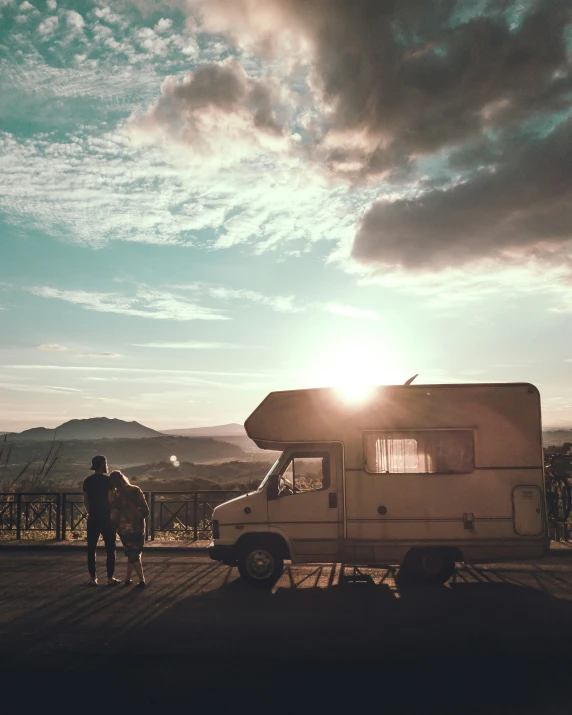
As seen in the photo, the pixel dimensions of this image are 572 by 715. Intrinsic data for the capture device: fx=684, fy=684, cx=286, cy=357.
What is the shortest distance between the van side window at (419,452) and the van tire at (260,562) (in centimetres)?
199

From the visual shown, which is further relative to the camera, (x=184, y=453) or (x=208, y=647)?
(x=184, y=453)

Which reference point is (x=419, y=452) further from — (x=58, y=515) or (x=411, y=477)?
(x=58, y=515)

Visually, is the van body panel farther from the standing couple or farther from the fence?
the fence

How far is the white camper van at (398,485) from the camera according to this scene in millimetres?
10484

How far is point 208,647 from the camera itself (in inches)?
280

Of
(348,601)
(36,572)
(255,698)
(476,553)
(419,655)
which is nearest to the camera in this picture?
(255,698)

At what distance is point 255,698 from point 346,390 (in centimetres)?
605

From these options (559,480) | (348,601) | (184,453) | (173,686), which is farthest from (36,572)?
(184,453)

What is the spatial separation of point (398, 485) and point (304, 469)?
4.84ft

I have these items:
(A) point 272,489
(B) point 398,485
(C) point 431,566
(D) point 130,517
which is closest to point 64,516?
(D) point 130,517

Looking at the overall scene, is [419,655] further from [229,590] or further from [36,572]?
[36,572]

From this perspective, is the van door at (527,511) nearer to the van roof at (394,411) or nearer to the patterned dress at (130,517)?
the van roof at (394,411)

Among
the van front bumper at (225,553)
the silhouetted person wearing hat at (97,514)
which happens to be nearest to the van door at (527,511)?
the van front bumper at (225,553)

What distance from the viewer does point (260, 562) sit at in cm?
1070
